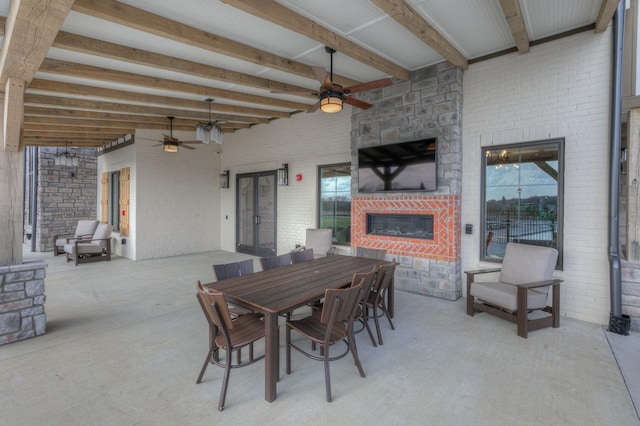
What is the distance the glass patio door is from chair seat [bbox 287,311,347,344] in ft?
17.1

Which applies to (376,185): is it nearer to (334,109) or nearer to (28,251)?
(334,109)

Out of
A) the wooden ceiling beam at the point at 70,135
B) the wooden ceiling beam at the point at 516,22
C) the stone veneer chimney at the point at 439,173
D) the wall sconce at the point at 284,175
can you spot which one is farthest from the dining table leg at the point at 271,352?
the wooden ceiling beam at the point at 70,135

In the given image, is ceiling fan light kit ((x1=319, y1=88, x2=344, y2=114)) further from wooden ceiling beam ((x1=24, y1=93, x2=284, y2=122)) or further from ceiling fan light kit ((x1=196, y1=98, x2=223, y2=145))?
wooden ceiling beam ((x1=24, y1=93, x2=284, y2=122))

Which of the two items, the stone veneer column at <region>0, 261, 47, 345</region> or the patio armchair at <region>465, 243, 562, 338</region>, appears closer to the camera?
the stone veneer column at <region>0, 261, 47, 345</region>

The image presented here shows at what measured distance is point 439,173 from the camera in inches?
185

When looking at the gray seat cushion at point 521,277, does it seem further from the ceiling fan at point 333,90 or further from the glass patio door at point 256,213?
the glass patio door at point 256,213

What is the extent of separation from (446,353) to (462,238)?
2226mm

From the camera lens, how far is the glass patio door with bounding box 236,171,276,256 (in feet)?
26.0

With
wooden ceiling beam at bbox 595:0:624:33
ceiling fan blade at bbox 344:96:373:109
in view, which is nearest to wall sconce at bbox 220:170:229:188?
ceiling fan blade at bbox 344:96:373:109

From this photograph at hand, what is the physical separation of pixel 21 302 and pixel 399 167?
5027 mm

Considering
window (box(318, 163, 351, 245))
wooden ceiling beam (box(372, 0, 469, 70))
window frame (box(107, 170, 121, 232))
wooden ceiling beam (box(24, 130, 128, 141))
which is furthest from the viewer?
window frame (box(107, 170, 121, 232))

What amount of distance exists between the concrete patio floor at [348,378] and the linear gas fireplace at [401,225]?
1.37 metres

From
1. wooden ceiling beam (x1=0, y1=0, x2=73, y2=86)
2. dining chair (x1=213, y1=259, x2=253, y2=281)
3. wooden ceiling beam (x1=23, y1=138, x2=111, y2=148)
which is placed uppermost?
wooden ceiling beam (x1=23, y1=138, x2=111, y2=148)

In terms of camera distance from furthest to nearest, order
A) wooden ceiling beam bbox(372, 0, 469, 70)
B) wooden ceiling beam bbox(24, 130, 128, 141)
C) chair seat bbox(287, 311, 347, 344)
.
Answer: wooden ceiling beam bbox(24, 130, 128, 141), wooden ceiling beam bbox(372, 0, 469, 70), chair seat bbox(287, 311, 347, 344)
